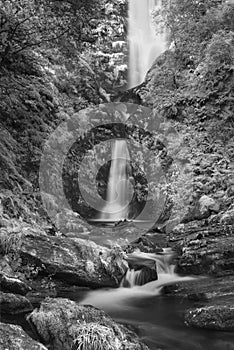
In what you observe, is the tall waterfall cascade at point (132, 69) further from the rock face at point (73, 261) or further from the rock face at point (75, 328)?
the rock face at point (75, 328)

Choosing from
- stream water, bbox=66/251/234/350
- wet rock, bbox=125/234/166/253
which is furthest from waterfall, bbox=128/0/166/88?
stream water, bbox=66/251/234/350

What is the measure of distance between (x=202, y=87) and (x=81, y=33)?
23.7 ft

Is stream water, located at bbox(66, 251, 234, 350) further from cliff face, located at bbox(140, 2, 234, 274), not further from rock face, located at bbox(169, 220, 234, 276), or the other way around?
cliff face, located at bbox(140, 2, 234, 274)

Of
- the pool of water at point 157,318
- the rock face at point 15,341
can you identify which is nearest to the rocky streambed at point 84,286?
A: the rock face at point 15,341

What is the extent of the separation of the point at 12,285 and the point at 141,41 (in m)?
23.6

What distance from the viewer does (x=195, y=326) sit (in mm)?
4949

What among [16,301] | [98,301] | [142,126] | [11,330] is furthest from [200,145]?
[11,330]

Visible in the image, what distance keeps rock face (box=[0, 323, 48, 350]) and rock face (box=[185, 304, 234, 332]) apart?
2.49 m

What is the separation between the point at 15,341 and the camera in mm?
3342

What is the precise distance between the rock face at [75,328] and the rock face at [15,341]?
0.42 m

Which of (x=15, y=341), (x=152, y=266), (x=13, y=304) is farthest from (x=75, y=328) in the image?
(x=152, y=266)

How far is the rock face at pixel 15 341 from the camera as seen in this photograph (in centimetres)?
325

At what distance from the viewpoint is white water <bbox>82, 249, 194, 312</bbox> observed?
600cm

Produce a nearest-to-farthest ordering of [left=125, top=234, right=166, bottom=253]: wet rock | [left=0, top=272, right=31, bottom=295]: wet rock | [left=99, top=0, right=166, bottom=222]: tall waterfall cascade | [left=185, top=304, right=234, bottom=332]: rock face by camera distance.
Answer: [left=185, top=304, right=234, bottom=332]: rock face, [left=0, top=272, right=31, bottom=295]: wet rock, [left=125, top=234, right=166, bottom=253]: wet rock, [left=99, top=0, right=166, bottom=222]: tall waterfall cascade
